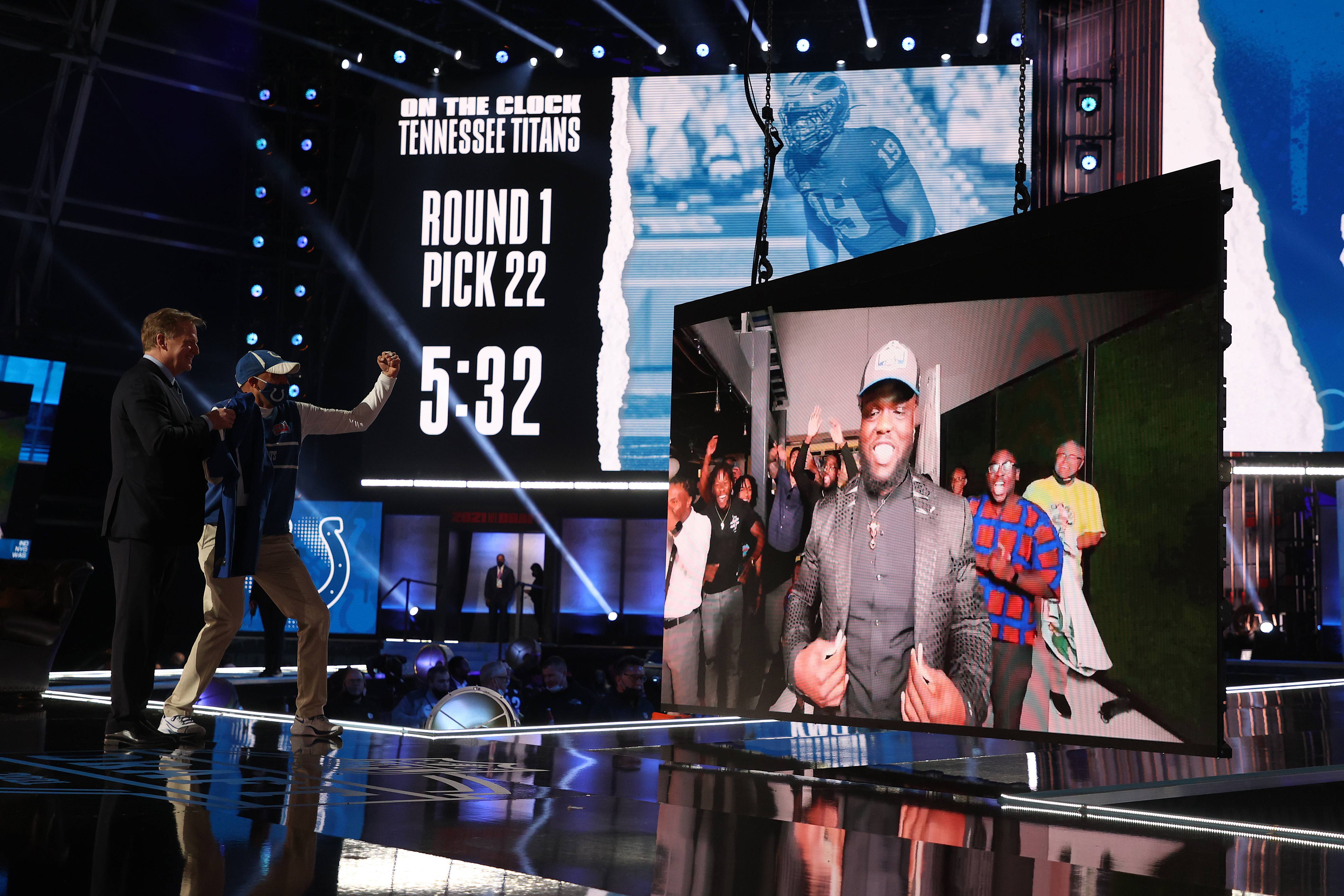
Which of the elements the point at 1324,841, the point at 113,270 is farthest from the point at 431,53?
the point at 1324,841

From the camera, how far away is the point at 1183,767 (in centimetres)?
374

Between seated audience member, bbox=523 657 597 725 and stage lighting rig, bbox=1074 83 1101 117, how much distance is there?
6.34m

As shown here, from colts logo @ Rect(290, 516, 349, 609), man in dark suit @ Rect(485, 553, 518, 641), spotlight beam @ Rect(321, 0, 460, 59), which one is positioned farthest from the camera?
colts logo @ Rect(290, 516, 349, 609)

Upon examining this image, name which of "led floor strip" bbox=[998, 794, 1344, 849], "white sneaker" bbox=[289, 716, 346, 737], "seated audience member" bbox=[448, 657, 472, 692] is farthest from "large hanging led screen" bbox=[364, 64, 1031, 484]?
"led floor strip" bbox=[998, 794, 1344, 849]

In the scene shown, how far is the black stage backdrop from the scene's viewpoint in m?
13.4

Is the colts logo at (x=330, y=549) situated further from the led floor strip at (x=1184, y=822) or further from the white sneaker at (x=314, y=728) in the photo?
the led floor strip at (x=1184, y=822)

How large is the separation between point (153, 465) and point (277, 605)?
66 cm

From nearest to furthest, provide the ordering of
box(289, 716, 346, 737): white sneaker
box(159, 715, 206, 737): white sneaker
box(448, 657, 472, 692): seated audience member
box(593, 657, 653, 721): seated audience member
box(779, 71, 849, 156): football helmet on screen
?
box(159, 715, 206, 737): white sneaker → box(289, 716, 346, 737): white sneaker → box(593, 657, 653, 721): seated audience member → box(448, 657, 472, 692): seated audience member → box(779, 71, 849, 156): football helmet on screen

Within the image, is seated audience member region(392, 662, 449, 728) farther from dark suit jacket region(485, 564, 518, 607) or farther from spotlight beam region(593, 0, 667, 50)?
spotlight beam region(593, 0, 667, 50)

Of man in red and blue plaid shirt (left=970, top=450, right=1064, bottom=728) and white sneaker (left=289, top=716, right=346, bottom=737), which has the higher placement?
man in red and blue plaid shirt (left=970, top=450, right=1064, bottom=728)

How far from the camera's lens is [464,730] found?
16.0ft

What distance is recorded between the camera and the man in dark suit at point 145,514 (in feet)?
13.1

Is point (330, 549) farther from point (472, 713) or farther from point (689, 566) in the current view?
point (689, 566)

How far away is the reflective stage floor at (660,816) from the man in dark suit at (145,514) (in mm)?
235
